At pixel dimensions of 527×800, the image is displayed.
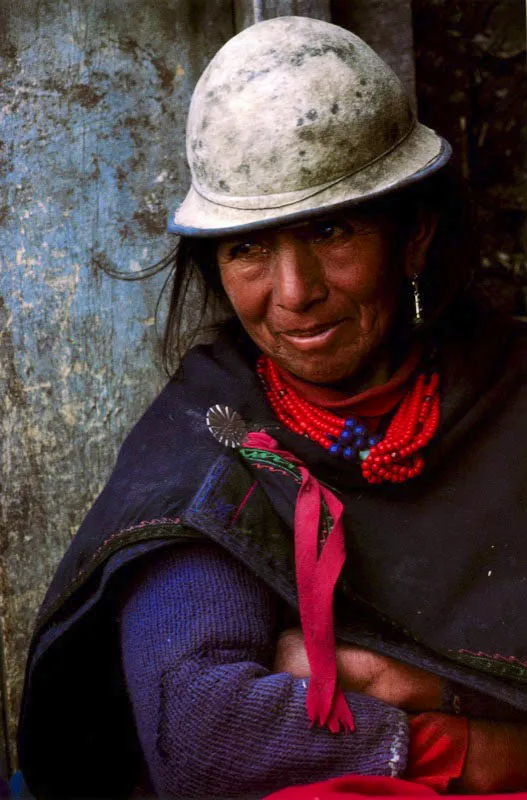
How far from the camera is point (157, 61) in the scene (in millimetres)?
2324

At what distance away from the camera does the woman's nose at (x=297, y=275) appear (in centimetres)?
169

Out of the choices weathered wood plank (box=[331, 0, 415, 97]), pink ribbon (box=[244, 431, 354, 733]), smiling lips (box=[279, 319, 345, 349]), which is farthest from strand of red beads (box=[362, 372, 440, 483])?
weathered wood plank (box=[331, 0, 415, 97])

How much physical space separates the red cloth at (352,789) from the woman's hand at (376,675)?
0.57ft

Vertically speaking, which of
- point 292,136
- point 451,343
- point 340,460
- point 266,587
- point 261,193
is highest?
point 292,136

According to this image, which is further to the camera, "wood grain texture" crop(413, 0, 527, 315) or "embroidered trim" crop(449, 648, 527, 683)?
"wood grain texture" crop(413, 0, 527, 315)

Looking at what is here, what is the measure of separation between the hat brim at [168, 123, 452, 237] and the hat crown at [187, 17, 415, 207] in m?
0.02

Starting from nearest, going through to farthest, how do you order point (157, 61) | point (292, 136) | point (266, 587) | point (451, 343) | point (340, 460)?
point (292, 136) < point (266, 587) < point (340, 460) < point (451, 343) < point (157, 61)

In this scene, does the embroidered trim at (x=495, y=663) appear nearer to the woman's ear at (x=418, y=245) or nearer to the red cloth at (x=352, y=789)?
the red cloth at (x=352, y=789)

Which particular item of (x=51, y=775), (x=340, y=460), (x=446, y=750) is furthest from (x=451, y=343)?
(x=51, y=775)

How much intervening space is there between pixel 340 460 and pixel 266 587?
0.31 metres

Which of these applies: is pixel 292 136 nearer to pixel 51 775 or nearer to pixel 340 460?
pixel 340 460

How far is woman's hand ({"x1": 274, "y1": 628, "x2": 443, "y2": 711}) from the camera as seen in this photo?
173 centimetres

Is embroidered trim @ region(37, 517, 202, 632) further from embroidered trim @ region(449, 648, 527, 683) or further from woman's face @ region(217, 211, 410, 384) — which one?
embroidered trim @ region(449, 648, 527, 683)

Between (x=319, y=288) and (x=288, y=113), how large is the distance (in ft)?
1.10
